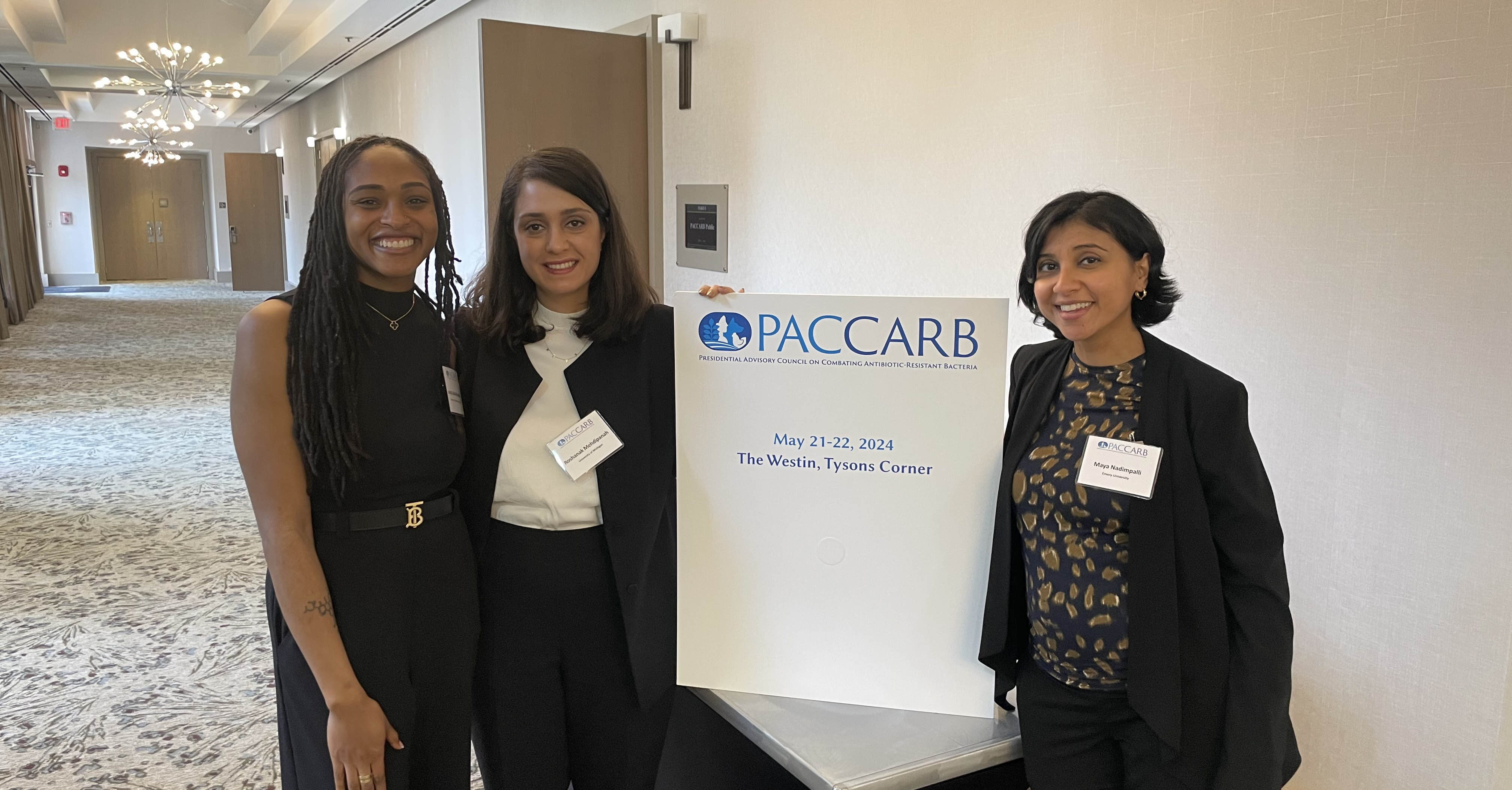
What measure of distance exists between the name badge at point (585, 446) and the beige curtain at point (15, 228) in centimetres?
1180

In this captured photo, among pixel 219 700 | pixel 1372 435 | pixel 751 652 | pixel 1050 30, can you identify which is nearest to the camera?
pixel 751 652

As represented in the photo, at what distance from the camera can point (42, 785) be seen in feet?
8.62

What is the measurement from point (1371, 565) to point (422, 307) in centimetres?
185

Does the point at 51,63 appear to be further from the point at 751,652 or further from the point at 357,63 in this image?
the point at 751,652

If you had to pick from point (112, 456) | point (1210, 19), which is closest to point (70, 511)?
point (112, 456)

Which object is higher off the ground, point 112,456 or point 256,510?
point 256,510

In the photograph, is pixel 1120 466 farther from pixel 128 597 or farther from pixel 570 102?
pixel 128 597

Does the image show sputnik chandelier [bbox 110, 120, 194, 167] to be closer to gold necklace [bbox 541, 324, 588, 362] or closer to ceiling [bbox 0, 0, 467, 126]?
ceiling [bbox 0, 0, 467, 126]

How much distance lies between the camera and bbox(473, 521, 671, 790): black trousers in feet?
5.03

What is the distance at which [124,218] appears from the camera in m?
19.7

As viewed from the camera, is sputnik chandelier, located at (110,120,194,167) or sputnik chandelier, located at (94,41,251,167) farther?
sputnik chandelier, located at (110,120,194,167)

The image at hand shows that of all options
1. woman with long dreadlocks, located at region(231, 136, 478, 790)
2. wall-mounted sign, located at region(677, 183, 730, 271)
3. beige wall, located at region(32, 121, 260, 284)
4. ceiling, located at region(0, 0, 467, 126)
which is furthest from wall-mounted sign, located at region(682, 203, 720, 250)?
beige wall, located at region(32, 121, 260, 284)

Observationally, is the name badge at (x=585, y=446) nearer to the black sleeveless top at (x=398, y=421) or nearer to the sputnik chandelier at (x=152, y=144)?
the black sleeveless top at (x=398, y=421)

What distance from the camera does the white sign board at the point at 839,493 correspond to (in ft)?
4.67
